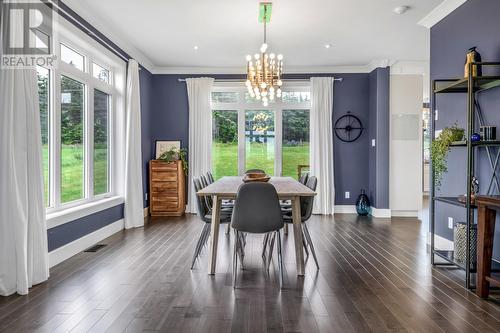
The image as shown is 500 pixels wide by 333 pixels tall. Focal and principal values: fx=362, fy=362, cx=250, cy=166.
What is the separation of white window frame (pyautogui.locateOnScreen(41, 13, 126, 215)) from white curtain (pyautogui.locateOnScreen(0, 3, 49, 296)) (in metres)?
0.82

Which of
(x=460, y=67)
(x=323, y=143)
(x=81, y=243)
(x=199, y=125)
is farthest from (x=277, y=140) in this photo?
(x=81, y=243)

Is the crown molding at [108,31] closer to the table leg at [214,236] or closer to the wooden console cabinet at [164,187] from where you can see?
the wooden console cabinet at [164,187]

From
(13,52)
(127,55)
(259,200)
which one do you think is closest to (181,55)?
(127,55)

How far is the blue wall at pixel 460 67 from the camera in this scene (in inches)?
128

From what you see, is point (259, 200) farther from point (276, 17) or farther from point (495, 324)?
point (276, 17)

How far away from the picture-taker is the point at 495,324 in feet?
7.52

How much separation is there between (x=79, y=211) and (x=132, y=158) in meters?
1.54

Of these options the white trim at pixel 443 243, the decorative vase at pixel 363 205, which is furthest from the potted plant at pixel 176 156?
the white trim at pixel 443 243

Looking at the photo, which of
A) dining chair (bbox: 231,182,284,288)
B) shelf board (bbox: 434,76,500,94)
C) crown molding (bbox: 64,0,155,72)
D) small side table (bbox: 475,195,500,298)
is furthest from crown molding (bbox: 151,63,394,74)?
small side table (bbox: 475,195,500,298)

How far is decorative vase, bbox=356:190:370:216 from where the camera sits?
6.66 metres

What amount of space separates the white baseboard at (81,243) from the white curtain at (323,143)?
11.5ft

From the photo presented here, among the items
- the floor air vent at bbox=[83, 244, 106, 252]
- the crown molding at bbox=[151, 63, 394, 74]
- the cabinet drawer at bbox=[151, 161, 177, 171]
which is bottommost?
the floor air vent at bbox=[83, 244, 106, 252]

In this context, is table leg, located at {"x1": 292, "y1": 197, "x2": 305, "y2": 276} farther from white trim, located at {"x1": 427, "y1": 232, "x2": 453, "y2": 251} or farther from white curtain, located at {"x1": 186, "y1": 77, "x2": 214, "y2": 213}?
white curtain, located at {"x1": 186, "y1": 77, "x2": 214, "y2": 213}

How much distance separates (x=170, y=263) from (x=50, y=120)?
1.93 m
